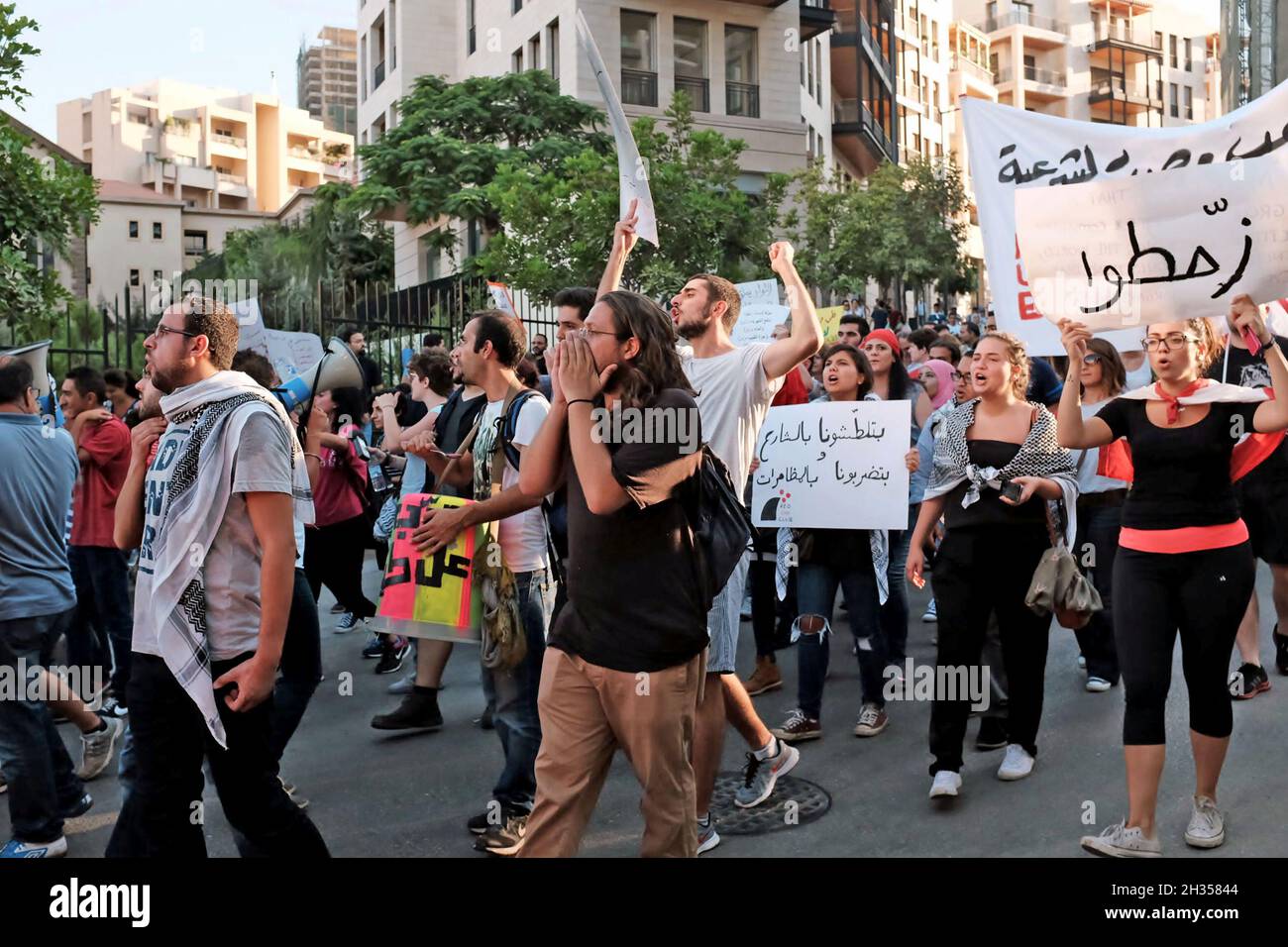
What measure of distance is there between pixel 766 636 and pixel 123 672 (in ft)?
11.3

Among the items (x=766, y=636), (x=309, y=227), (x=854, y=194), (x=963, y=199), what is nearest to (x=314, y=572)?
(x=766, y=636)

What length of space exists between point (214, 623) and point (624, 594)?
1141 mm

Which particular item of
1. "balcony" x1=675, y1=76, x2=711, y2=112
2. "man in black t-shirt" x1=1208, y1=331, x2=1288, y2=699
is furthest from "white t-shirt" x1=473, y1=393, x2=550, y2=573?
"balcony" x1=675, y1=76, x2=711, y2=112

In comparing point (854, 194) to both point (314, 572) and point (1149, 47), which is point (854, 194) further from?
point (1149, 47)

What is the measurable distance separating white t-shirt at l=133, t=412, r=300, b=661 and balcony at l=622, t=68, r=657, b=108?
29.1 meters

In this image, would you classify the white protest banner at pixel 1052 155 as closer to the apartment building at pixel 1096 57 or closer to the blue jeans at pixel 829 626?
the blue jeans at pixel 829 626

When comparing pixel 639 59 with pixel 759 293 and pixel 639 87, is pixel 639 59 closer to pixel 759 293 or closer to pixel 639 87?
pixel 639 87

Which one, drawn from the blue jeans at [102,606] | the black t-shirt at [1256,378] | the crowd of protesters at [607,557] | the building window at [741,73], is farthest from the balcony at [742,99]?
the blue jeans at [102,606]

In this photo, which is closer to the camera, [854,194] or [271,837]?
[271,837]

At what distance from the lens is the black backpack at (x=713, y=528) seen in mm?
3605

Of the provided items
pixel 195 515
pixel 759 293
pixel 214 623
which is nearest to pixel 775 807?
pixel 214 623

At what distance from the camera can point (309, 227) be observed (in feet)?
147

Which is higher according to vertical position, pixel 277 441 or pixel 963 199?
pixel 963 199

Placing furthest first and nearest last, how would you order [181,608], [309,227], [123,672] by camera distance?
1. [309,227]
2. [123,672]
3. [181,608]
